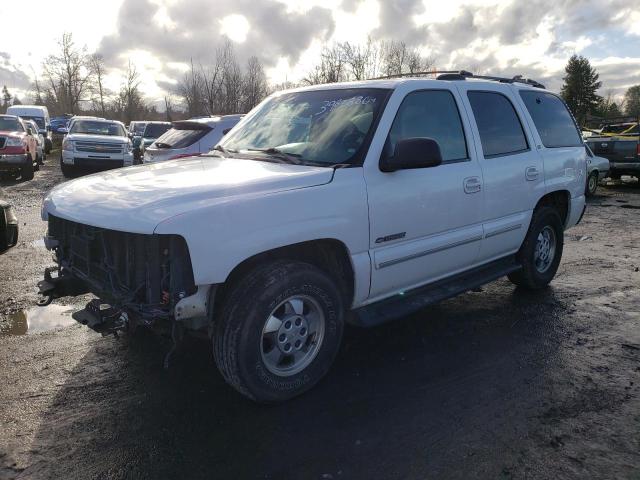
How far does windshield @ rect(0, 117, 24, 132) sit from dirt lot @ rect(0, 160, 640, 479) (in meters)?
13.9

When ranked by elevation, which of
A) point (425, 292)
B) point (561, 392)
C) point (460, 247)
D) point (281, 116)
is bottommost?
point (561, 392)

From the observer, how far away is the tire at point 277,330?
9.64 ft

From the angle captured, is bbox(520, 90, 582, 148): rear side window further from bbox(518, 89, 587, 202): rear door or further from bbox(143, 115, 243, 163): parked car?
bbox(143, 115, 243, 163): parked car

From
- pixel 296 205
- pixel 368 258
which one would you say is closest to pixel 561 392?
pixel 368 258

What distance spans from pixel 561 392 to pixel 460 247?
130 centimetres

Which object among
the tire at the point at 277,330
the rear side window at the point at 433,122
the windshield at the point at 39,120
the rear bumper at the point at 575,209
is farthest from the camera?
the windshield at the point at 39,120

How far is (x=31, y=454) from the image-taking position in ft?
8.96

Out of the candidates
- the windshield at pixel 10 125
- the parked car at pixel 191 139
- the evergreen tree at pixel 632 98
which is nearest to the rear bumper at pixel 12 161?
the windshield at pixel 10 125

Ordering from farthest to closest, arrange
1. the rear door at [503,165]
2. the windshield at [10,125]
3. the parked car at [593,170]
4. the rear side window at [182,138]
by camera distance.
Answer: the windshield at [10,125], the parked car at [593,170], the rear side window at [182,138], the rear door at [503,165]

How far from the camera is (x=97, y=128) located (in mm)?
17281

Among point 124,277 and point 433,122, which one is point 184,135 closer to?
point 433,122

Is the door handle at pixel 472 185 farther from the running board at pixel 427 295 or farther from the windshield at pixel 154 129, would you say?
the windshield at pixel 154 129

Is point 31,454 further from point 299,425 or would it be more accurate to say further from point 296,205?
point 296,205

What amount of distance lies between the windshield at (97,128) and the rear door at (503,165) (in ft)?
49.9
